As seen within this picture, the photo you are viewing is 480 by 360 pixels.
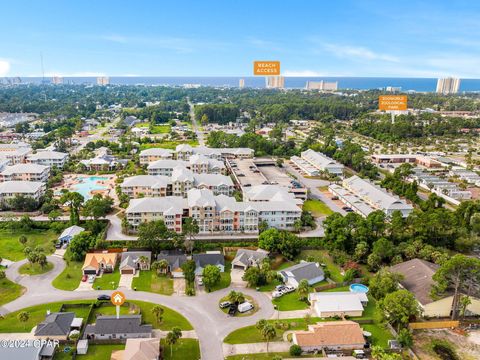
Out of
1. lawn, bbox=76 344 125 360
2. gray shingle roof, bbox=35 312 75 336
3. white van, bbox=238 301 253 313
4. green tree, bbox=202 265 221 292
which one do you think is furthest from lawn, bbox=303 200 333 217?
gray shingle roof, bbox=35 312 75 336

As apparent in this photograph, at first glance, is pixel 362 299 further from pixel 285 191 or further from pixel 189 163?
pixel 189 163

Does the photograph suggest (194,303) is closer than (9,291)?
Yes

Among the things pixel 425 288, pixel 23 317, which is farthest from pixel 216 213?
pixel 425 288

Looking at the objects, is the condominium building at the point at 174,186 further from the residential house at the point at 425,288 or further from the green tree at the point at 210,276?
the residential house at the point at 425,288

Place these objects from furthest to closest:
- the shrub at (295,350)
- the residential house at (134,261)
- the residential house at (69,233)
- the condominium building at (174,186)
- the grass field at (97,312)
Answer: the condominium building at (174,186)
the residential house at (69,233)
the residential house at (134,261)
the grass field at (97,312)
the shrub at (295,350)

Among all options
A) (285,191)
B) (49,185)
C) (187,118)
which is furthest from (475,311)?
(187,118)

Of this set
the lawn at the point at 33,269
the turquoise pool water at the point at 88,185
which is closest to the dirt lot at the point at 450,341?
the lawn at the point at 33,269

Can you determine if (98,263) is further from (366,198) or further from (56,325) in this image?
(366,198)
